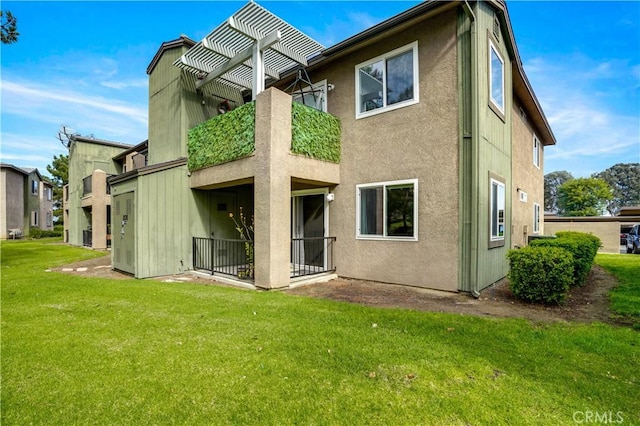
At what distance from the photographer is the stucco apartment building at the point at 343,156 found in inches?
276

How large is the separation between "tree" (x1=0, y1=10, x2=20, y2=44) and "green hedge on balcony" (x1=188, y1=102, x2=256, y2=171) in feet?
22.8

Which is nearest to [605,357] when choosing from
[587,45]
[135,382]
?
[135,382]

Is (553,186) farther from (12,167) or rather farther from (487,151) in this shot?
(12,167)

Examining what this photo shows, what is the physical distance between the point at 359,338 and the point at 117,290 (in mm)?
5969

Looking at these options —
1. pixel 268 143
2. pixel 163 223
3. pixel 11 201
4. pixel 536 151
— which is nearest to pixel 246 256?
pixel 163 223

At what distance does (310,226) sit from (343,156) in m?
2.47

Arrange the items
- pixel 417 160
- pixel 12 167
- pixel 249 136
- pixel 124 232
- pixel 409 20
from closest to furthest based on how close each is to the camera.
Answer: pixel 409 20, pixel 417 160, pixel 249 136, pixel 124 232, pixel 12 167

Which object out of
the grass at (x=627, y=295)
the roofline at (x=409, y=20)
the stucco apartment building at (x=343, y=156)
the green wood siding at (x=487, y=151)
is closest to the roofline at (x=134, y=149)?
the stucco apartment building at (x=343, y=156)

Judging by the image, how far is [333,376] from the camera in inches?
126

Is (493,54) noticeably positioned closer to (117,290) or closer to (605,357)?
(605,357)

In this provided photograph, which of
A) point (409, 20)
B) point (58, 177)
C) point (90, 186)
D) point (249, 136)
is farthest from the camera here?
point (58, 177)

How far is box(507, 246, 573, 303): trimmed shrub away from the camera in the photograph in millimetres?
5863

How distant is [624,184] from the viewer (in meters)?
62.2

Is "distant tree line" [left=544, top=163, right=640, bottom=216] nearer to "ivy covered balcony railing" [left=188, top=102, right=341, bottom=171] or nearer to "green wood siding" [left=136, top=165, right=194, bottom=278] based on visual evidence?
"ivy covered balcony railing" [left=188, top=102, right=341, bottom=171]
